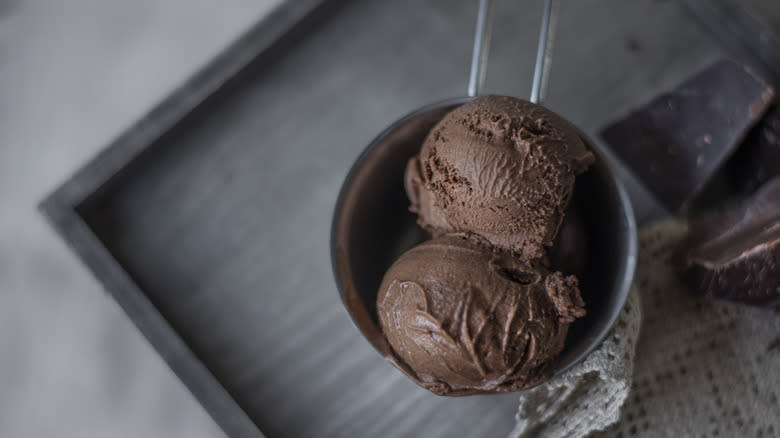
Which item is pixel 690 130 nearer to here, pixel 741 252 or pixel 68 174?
pixel 741 252

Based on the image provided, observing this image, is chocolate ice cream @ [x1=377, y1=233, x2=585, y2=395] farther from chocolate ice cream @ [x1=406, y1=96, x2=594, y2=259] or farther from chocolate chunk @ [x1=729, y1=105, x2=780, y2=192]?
chocolate chunk @ [x1=729, y1=105, x2=780, y2=192]

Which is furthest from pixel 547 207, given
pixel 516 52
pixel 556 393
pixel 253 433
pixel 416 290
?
pixel 253 433

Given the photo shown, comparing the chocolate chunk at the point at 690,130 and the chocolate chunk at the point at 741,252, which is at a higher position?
the chocolate chunk at the point at 690,130

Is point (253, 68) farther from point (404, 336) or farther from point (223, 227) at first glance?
point (404, 336)

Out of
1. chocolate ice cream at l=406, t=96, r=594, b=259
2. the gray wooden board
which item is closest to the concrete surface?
the gray wooden board

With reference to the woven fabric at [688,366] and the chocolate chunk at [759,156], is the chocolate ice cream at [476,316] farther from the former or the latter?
the chocolate chunk at [759,156]

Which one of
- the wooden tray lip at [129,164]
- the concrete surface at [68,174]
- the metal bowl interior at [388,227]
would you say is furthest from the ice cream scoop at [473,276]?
the concrete surface at [68,174]
